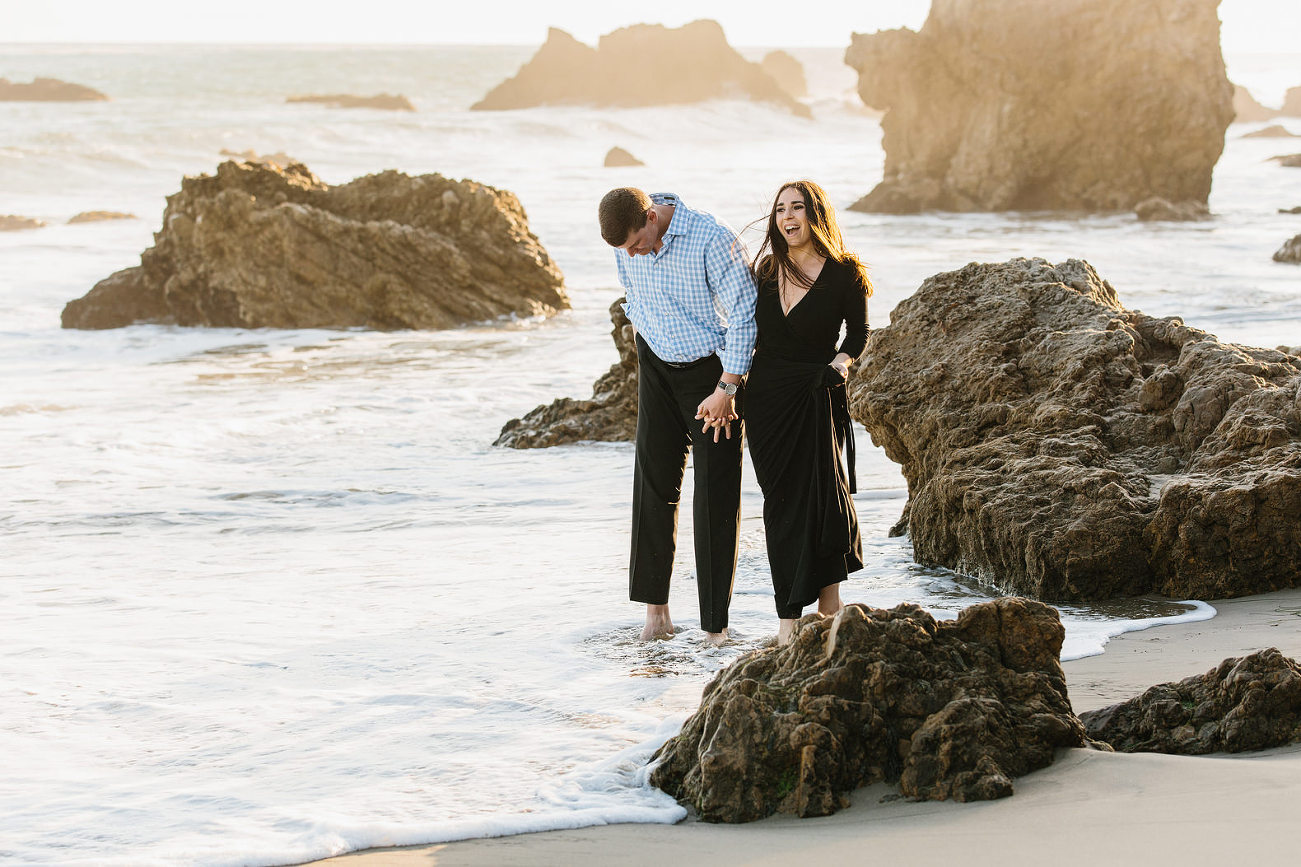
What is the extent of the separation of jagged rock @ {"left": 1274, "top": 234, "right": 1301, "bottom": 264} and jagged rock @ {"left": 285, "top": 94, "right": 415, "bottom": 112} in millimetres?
47912

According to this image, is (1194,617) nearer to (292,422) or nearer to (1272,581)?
(1272,581)

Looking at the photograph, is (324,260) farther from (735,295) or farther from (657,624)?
(735,295)

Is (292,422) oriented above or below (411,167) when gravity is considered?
below

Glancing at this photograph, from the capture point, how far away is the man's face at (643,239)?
4328 mm

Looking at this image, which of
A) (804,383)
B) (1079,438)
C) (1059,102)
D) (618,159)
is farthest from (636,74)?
(804,383)

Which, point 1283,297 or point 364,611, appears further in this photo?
point 1283,297

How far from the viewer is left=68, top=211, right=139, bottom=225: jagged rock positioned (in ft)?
80.1

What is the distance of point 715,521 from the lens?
182 inches

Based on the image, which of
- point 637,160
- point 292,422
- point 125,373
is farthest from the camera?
point 637,160

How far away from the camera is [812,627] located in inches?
123

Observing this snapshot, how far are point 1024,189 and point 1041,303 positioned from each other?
23727 mm

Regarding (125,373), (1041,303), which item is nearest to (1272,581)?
(1041,303)

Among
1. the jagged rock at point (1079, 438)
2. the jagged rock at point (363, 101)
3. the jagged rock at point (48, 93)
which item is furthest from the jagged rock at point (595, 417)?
the jagged rock at point (363, 101)

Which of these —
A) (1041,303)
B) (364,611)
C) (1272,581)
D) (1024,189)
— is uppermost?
(1024,189)
